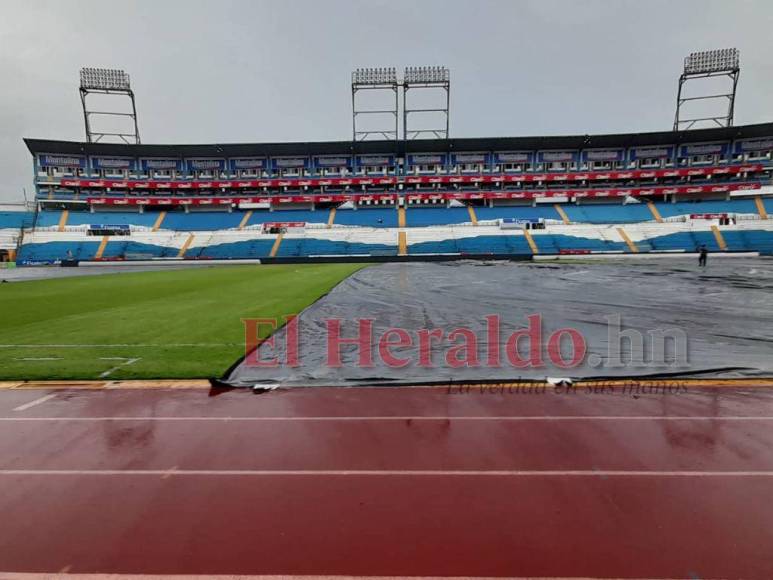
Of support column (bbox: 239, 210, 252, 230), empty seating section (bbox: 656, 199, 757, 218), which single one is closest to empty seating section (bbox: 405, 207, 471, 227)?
support column (bbox: 239, 210, 252, 230)

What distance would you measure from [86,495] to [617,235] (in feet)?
168

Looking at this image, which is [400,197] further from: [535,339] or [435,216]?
[535,339]

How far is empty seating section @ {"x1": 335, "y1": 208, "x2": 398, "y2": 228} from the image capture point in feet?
167

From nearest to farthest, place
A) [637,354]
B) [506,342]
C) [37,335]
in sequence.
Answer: [637,354]
[506,342]
[37,335]

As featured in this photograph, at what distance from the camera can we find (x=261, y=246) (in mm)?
46719

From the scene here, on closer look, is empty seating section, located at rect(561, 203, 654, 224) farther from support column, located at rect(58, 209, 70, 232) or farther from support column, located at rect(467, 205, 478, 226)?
support column, located at rect(58, 209, 70, 232)

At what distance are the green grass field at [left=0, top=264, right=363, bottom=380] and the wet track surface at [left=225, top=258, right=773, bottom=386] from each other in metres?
1.12

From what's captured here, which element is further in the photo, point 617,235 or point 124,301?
point 617,235

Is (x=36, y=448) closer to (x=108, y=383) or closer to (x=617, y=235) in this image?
(x=108, y=383)

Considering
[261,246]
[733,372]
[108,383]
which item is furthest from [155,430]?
[261,246]

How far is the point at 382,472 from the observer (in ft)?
12.2

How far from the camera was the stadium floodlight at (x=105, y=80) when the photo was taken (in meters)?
51.8

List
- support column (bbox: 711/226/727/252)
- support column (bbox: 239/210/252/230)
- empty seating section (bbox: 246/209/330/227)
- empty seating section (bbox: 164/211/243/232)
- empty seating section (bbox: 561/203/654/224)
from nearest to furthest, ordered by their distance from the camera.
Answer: support column (bbox: 711/226/727/252) < empty seating section (bbox: 561/203/654/224) < empty seating section (bbox: 164/211/243/232) < support column (bbox: 239/210/252/230) < empty seating section (bbox: 246/209/330/227)

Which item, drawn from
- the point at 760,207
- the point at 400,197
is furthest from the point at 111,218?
the point at 760,207
